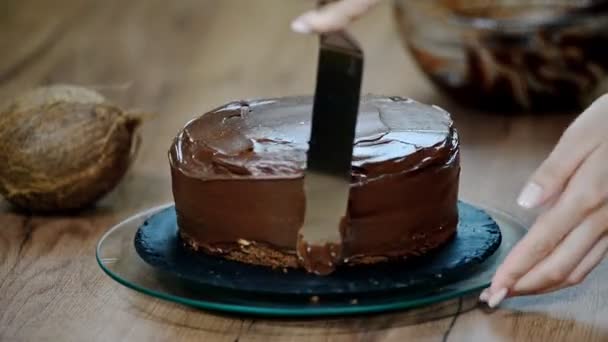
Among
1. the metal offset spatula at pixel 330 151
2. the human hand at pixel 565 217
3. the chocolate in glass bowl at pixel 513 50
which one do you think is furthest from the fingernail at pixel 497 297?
the chocolate in glass bowl at pixel 513 50

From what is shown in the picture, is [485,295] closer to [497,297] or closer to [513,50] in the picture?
[497,297]

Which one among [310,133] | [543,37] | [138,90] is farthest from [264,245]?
[138,90]

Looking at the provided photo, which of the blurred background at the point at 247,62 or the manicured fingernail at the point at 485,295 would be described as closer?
the manicured fingernail at the point at 485,295

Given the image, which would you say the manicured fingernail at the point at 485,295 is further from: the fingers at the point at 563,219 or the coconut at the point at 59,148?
the coconut at the point at 59,148

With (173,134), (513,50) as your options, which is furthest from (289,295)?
(513,50)

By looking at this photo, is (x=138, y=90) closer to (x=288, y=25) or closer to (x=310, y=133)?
(x=288, y=25)

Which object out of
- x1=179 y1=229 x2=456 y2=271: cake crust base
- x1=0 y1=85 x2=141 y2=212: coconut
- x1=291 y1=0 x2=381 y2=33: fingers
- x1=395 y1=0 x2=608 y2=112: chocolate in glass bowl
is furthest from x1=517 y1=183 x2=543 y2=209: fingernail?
x1=395 y1=0 x2=608 y2=112: chocolate in glass bowl

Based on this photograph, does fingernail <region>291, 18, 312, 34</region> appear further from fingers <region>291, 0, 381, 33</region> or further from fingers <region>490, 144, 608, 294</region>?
fingers <region>490, 144, 608, 294</region>
